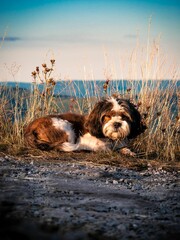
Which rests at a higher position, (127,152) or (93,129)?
(93,129)

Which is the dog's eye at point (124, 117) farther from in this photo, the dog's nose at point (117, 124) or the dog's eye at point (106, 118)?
the dog's eye at point (106, 118)

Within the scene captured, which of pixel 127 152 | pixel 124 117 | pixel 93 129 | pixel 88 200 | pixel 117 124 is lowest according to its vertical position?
pixel 127 152

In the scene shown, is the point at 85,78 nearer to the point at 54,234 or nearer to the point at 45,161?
the point at 45,161

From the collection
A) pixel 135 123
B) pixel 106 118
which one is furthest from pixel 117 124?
pixel 135 123

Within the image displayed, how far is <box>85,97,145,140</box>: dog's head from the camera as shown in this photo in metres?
6.93

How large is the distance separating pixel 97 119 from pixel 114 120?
1.52 ft

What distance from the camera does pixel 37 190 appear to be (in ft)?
12.9

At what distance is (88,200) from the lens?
3.64m

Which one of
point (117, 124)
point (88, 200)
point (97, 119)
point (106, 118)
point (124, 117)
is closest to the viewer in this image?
point (88, 200)

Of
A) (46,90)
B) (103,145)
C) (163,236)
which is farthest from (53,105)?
(163,236)

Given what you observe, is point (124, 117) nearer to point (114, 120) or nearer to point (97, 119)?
point (114, 120)

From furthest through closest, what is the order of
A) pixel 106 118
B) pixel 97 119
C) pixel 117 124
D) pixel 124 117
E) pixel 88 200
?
1. pixel 97 119
2. pixel 106 118
3. pixel 124 117
4. pixel 117 124
5. pixel 88 200

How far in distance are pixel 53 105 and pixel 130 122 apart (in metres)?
2.82

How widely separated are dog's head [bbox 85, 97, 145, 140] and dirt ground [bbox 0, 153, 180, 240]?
751 millimetres
